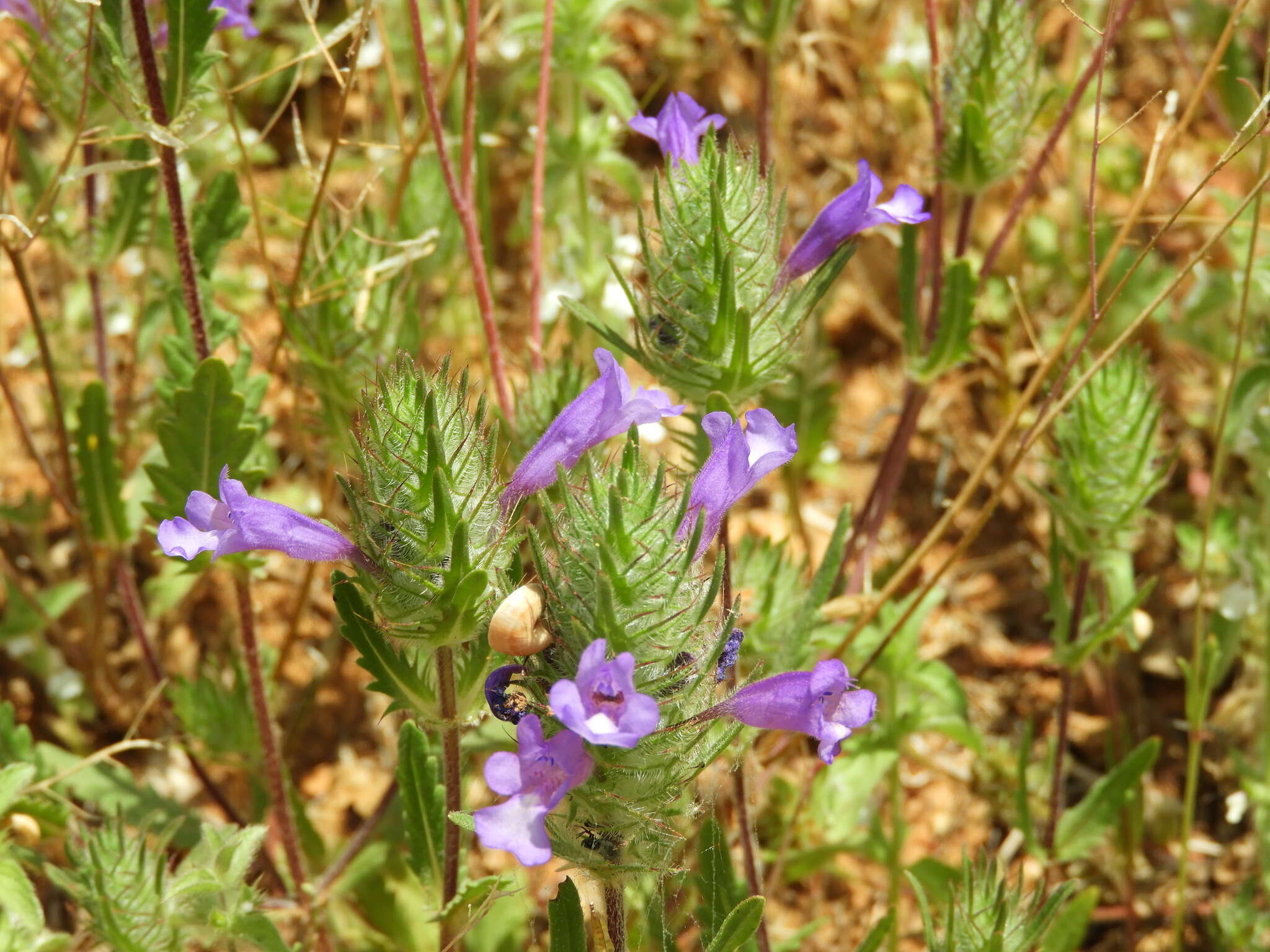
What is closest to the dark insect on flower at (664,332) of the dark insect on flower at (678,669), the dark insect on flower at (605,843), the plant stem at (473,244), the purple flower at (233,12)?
the plant stem at (473,244)

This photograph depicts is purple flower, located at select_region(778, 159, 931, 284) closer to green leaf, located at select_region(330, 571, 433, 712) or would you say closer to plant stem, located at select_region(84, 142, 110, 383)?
green leaf, located at select_region(330, 571, 433, 712)

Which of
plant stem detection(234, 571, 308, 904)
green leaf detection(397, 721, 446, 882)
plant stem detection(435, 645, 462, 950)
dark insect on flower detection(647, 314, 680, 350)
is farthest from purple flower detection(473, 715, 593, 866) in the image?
plant stem detection(234, 571, 308, 904)

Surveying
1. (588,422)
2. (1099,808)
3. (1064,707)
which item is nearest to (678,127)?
(588,422)

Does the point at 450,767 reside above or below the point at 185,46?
below

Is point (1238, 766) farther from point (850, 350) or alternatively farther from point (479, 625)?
point (479, 625)

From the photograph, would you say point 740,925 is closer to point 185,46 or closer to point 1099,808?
point 1099,808

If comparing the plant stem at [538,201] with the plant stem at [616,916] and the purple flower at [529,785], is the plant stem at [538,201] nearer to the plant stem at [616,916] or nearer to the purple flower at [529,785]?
the plant stem at [616,916]
